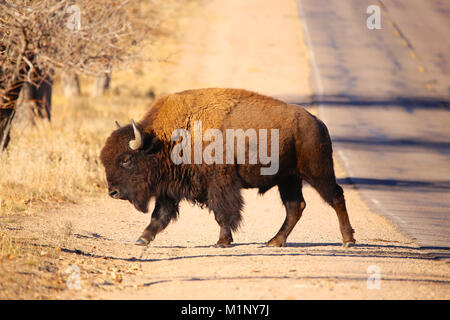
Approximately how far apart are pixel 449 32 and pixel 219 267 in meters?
35.4

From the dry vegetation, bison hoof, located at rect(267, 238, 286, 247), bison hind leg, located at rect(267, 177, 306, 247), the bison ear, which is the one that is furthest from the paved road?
the dry vegetation

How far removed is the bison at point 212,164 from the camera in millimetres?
8695

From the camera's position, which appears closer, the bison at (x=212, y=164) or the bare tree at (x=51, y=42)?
the bison at (x=212, y=164)

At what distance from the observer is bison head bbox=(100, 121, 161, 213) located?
8766 mm

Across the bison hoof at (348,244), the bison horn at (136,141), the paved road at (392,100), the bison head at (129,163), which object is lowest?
the paved road at (392,100)

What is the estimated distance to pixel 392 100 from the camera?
89.6 ft

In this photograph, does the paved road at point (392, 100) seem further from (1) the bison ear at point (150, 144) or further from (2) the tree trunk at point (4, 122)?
(2) the tree trunk at point (4, 122)

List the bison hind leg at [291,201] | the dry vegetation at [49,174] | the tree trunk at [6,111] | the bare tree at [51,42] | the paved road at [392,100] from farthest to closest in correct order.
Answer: the paved road at [392,100] → the tree trunk at [6,111] → the bare tree at [51,42] → the bison hind leg at [291,201] → the dry vegetation at [49,174]

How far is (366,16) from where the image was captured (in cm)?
4409

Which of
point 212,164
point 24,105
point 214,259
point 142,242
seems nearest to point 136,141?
point 212,164

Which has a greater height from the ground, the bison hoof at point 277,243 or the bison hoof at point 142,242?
the bison hoof at point 142,242

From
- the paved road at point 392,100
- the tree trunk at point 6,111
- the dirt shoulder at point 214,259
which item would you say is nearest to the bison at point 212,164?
the dirt shoulder at point 214,259

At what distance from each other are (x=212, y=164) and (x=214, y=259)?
4.37 feet
